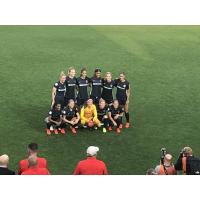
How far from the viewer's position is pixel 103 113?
31.6 ft

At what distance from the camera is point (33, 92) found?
12008 millimetres

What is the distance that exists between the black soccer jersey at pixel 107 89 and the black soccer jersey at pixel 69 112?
3.01 ft

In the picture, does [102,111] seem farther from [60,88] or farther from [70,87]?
[60,88]

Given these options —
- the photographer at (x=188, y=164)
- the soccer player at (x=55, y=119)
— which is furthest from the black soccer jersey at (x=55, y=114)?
the photographer at (x=188, y=164)

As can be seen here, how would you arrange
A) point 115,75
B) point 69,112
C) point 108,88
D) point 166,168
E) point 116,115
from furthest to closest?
1. point 115,75
2. point 108,88
3. point 116,115
4. point 69,112
5. point 166,168

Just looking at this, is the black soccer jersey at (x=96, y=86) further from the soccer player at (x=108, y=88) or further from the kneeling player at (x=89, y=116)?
the kneeling player at (x=89, y=116)

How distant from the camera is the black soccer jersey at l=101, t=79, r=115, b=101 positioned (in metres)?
9.91

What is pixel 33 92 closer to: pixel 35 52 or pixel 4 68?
pixel 4 68

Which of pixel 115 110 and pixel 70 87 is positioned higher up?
pixel 70 87

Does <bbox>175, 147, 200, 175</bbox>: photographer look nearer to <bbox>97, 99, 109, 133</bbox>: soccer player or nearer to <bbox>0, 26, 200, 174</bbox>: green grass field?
<bbox>0, 26, 200, 174</bbox>: green grass field

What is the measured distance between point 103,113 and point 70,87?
1029mm

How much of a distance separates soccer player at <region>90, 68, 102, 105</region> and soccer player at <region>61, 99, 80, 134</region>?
2.45 ft

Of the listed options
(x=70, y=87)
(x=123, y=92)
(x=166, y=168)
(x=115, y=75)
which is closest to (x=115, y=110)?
(x=123, y=92)

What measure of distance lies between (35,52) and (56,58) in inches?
51.6
